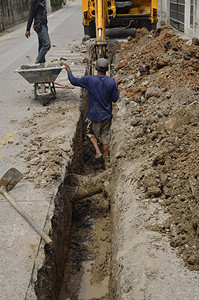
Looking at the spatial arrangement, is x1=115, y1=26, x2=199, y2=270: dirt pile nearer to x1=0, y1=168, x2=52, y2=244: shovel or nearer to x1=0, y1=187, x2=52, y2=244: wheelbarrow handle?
x1=0, y1=187, x2=52, y2=244: wheelbarrow handle

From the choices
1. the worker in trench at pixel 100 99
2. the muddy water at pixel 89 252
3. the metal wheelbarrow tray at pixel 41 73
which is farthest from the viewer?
the metal wheelbarrow tray at pixel 41 73

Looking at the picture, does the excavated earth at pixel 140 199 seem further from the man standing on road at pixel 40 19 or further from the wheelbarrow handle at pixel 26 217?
the man standing on road at pixel 40 19

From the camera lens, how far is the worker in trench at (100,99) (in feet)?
22.3

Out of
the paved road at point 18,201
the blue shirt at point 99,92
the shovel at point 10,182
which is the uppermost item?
the blue shirt at point 99,92

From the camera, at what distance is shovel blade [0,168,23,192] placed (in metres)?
4.93

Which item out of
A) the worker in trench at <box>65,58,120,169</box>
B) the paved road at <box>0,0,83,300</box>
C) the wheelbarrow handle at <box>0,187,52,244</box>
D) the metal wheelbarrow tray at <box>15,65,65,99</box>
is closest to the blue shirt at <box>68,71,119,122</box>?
the worker in trench at <box>65,58,120,169</box>

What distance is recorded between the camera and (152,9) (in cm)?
1499

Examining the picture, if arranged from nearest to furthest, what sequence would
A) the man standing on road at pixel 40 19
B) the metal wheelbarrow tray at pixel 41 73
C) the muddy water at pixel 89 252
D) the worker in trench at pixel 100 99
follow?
the muddy water at pixel 89 252 < the worker in trench at pixel 100 99 < the metal wheelbarrow tray at pixel 41 73 < the man standing on road at pixel 40 19

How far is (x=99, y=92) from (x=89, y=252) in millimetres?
2858

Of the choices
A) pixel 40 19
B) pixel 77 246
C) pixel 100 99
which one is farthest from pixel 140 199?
pixel 40 19

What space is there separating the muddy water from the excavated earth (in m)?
0.01

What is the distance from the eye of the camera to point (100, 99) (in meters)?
6.97

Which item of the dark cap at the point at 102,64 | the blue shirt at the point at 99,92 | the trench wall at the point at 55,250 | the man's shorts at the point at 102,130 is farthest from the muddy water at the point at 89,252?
the dark cap at the point at 102,64

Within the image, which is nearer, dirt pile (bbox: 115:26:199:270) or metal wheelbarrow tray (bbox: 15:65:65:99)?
dirt pile (bbox: 115:26:199:270)
